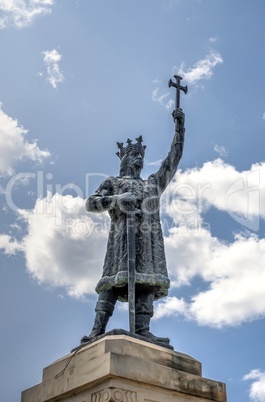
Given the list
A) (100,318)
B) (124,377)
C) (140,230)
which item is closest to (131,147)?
(140,230)

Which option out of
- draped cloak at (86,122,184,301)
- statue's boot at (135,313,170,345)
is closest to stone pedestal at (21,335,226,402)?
statue's boot at (135,313,170,345)

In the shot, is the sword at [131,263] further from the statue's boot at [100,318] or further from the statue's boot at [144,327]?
the statue's boot at [100,318]

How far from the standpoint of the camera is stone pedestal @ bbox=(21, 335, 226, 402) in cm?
717

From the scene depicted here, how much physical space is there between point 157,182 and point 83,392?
153 inches

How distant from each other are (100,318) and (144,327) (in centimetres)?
68

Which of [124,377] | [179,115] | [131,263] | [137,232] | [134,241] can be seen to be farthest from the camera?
[179,115]

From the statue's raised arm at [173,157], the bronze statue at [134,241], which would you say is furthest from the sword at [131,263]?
the statue's raised arm at [173,157]

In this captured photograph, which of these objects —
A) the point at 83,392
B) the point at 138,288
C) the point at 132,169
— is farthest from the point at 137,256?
the point at 83,392

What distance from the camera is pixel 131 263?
28.8ft

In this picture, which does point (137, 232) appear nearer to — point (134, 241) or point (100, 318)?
point (134, 241)

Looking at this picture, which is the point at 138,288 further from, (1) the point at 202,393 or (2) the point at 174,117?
(2) the point at 174,117

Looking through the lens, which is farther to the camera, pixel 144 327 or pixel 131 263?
pixel 131 263

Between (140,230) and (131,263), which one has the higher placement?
(140,230)

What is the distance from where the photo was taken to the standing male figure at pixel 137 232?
8.80 meters
